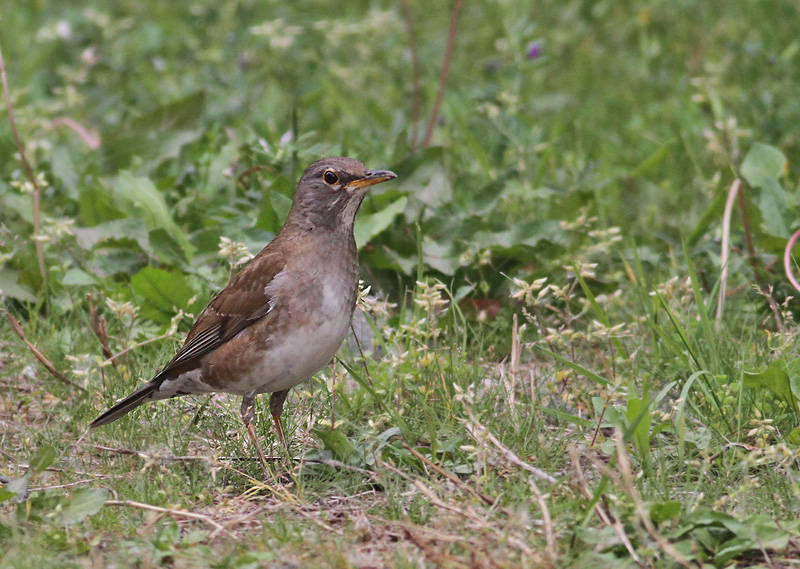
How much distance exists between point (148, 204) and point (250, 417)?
226cm

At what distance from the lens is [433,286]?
18.9 feet

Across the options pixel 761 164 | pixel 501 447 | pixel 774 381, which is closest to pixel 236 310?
pixel 501 447

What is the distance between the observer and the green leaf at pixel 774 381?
460cm

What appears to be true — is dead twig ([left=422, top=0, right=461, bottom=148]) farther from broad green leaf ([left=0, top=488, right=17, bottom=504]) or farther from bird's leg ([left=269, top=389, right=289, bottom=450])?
broad green leaf ([left=0, top=488, right=17, bottom=504])

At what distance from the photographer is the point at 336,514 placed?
4.27 metres

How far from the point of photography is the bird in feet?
15.3

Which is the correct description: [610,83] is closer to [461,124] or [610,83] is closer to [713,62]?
[713,62]

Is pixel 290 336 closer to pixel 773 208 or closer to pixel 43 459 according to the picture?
pixel 43 459

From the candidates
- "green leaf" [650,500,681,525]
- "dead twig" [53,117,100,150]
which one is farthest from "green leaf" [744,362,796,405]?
"dead twig" [53,117,100,150]

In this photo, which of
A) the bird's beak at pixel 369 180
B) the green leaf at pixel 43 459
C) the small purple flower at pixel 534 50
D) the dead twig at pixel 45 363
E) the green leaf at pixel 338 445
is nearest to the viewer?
the green leaf at pixel 43 459

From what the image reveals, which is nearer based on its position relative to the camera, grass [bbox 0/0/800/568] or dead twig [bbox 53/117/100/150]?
grass [bbox 0/0/800/568]

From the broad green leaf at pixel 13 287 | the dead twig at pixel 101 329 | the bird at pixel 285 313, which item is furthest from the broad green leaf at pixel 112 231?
the bird at pixel 285 313

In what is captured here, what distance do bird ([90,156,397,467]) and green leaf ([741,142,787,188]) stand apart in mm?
3038

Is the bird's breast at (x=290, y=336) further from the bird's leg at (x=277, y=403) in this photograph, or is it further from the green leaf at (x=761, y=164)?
the green leaf at (x=761, y=164)
